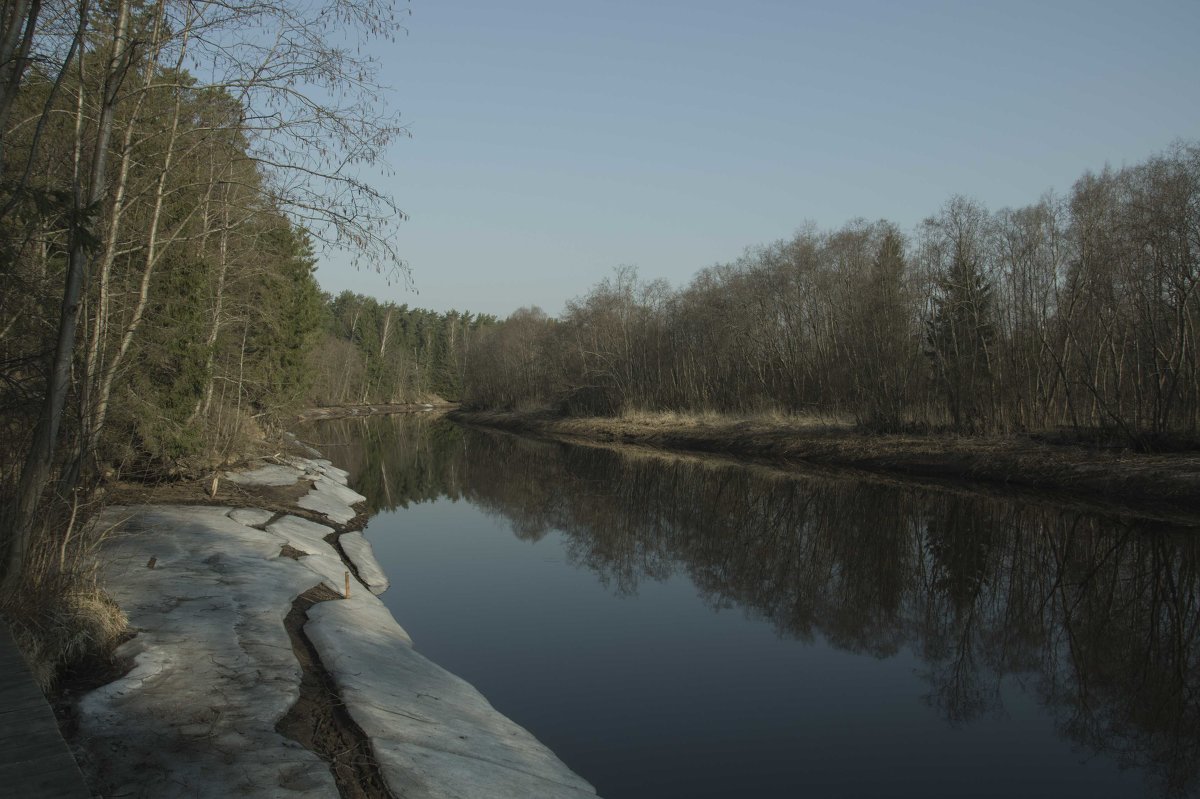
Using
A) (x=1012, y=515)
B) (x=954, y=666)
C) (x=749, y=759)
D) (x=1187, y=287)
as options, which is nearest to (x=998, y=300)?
(x=1187, y=287)

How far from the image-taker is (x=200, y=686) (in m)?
6.13

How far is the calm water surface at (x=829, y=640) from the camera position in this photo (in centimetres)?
734

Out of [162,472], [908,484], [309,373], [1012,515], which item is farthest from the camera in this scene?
[309,373]

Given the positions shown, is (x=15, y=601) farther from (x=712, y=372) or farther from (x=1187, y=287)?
(x=712, y=372)

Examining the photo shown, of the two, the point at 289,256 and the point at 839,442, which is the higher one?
the point at 289,256

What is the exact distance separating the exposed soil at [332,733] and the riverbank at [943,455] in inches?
735

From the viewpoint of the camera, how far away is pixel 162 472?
16359 millimetres

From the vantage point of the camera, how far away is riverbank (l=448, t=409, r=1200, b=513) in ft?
63.0

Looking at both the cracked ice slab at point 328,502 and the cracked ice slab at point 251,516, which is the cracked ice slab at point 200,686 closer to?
the cracked ice slab at point 251,516

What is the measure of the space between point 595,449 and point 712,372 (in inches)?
381

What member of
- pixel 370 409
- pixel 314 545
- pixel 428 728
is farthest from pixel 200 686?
pixel 370 409

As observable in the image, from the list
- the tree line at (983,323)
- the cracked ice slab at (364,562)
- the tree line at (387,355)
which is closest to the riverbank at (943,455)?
the tree line at (983,323)

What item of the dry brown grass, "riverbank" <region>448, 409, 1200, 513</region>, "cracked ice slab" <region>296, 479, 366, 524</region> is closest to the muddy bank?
"riverbank" <region>448, 409, 1200, 513</region>

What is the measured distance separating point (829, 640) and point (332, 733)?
24.3ft
